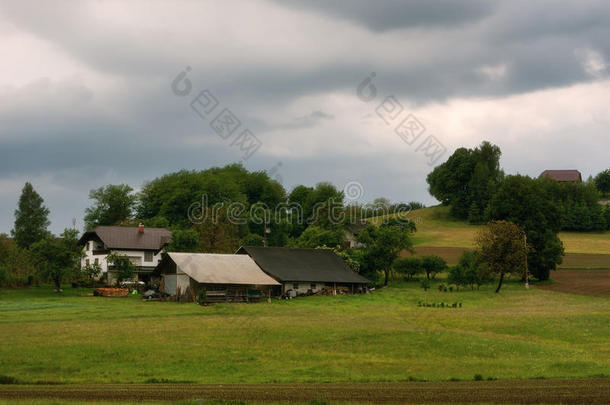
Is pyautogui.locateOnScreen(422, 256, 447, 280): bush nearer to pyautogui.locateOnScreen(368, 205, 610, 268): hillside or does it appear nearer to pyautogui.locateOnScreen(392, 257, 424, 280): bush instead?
pyautogui.locateOnScreen(392, 257, 424, 280): bush

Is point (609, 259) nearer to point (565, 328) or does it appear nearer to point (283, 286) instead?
point (283, 286)

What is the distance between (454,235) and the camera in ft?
437

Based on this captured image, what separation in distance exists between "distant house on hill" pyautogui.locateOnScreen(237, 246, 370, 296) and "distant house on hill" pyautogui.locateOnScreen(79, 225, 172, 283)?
15917mm

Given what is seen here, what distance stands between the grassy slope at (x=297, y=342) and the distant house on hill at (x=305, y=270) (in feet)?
48.3

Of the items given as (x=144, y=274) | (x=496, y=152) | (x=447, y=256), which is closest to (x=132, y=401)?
(x=144, y=274)

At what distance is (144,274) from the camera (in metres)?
90.7

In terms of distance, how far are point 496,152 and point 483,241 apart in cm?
7882

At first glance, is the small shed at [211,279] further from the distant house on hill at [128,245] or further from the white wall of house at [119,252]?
the distant house on hill at [128,245]

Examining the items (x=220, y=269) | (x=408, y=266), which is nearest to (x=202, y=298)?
(x=220, y=269)

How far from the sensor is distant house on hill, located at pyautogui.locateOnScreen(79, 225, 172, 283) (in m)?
88.9

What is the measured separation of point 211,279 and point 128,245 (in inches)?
1047

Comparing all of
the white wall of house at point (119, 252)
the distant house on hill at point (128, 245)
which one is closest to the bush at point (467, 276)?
the distant house on hill at point (128, 245)

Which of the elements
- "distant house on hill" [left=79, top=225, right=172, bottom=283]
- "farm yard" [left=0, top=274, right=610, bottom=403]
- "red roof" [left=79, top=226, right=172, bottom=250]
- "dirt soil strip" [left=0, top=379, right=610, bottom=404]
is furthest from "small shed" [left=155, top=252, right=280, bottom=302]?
"dirt soil strip" [left=0, top=379, right=610, bottom=404]

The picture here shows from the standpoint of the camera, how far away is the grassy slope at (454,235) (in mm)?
118438
